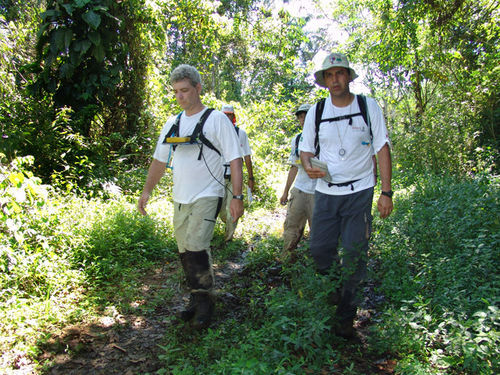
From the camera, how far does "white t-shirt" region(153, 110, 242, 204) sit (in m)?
3.70

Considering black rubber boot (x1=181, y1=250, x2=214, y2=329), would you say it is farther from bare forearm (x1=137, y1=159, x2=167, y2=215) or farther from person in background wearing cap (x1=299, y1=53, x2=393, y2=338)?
person in background wearing cap (x1=299, y1=53, x2=393, y2=338)

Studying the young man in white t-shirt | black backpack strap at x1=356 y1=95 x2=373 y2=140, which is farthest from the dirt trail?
black backpack strap at x1=356 y1=95 x2=373 y2=140

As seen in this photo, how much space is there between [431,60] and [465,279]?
9.56m

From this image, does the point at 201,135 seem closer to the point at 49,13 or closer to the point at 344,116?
the point at 344,116

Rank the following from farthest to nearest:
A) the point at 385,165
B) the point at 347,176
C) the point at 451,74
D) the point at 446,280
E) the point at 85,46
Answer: the point at 451,74 → the point at 85,46 → the point at 446,280 → the point at 347,176 → the point at 385,165

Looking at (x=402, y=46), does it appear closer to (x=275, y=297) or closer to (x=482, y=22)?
(x=482, y=22)

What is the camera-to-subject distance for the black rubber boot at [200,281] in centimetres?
378

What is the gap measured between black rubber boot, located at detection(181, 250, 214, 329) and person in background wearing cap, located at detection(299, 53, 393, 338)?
1170 millimetres

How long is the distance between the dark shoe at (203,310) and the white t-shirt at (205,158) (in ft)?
3.19

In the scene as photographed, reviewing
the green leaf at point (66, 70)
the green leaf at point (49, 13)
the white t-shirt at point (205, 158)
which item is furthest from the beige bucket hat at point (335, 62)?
the green leaf at point (49, 13)

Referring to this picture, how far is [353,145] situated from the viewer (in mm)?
3434

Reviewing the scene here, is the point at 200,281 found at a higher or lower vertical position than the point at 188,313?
higher

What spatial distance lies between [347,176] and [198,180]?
1.42 meters

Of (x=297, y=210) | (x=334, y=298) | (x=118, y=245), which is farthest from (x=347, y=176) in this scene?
(x=118, y=245)
